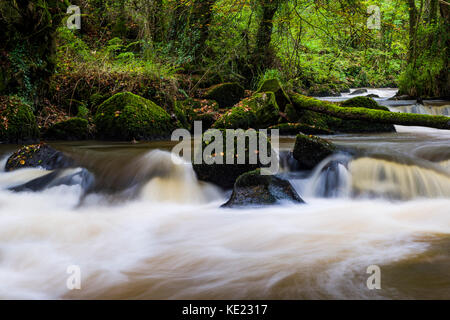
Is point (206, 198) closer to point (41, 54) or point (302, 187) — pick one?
point (302, 187)

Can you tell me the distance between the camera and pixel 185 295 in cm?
251

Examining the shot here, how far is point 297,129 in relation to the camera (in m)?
8.69

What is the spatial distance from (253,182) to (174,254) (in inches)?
67.5

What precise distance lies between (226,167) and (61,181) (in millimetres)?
2553

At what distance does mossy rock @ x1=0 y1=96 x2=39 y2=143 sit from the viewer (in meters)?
7.16

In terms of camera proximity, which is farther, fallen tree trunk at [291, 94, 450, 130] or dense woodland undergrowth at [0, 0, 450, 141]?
dense woodland undergrowth at [0, 0, 450, 141]

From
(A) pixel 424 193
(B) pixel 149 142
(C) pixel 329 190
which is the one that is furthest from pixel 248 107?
(A) pixel 424 193

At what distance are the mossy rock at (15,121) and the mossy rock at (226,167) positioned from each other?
4.13 m

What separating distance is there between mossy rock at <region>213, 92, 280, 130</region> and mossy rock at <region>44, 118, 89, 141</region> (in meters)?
3.09

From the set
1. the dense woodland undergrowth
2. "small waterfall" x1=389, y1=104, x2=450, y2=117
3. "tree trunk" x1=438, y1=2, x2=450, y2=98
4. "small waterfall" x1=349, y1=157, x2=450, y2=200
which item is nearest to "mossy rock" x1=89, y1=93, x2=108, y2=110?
the dense woodland undergrowth

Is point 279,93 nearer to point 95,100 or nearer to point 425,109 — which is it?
point 95,100

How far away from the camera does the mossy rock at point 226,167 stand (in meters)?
5.39

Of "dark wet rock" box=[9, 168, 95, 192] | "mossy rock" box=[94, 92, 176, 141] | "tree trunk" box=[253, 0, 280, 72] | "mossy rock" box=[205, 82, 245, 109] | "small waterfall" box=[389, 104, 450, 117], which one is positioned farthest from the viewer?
"tree trunk" box=[253, 0, 280, 72]

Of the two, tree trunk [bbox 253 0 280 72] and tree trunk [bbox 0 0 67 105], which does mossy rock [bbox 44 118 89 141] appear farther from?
tree trunk [bbox 253 0 280 72]
